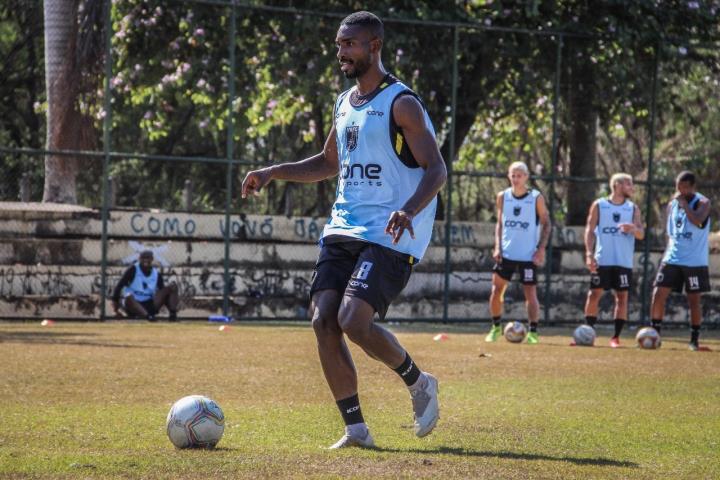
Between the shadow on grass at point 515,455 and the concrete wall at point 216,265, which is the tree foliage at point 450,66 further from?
the shadow on grass at point 515,455

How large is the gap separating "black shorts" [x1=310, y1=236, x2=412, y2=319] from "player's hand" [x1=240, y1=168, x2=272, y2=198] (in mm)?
595

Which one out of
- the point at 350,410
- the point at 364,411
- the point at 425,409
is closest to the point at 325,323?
the point at 350,410

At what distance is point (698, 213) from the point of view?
16203mm

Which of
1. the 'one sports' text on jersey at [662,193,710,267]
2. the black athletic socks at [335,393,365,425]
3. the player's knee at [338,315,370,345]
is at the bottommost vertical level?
the black athletic socks at [335,393,365,425]

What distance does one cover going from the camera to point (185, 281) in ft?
67.4

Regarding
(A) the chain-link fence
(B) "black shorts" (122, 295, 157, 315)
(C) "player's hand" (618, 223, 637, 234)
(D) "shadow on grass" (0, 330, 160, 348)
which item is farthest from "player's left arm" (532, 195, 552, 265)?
(B) "black shorts" (122, 295, 157, 315)

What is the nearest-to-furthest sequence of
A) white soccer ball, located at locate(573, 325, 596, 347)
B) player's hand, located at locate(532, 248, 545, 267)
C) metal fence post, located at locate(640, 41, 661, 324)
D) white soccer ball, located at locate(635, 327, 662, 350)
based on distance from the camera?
white soccer ball, located at locate(635, 327, 662, 350) < white soccer ball, located at locate(573, 325, 596, 347) < player's hand, located at locate(532, 248, 545, 267) < metal fence post, located at locate(640, 41, 661, 324)

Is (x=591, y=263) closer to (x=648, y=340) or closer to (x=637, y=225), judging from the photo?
(x=637, y=225)

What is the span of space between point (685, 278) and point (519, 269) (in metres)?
2.11

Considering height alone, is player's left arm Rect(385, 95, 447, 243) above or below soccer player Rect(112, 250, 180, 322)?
above

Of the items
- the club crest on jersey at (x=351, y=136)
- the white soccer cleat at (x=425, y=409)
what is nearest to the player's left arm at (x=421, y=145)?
the club crest on jersey at (x=351, y=136)

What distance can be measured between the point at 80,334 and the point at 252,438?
9.59 m

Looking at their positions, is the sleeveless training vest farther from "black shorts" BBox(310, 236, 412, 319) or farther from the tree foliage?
"black shorts" BBox(310, 236, 412, 319)

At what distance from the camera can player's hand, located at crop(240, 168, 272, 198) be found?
7453 millimetres
